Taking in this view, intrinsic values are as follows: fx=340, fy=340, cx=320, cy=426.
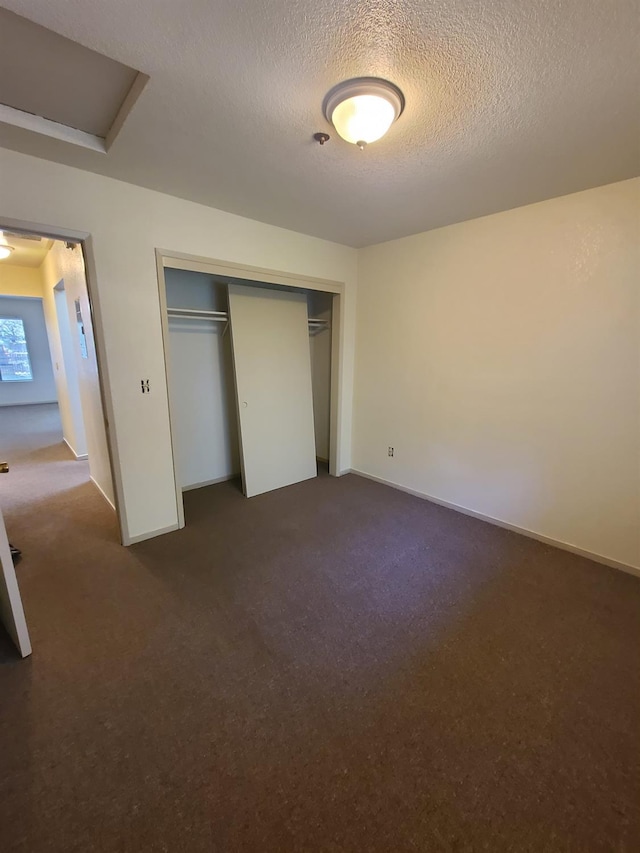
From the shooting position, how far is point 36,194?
1.98 metres

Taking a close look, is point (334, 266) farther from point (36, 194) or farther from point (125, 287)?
point (36, 194)

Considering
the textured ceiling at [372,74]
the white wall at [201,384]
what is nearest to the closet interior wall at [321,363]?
the white wall at [201,384]

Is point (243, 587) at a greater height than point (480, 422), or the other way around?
point (480, 422)

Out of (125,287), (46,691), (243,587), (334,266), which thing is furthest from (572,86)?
(46,691)

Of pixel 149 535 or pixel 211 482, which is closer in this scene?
pixel 149 535

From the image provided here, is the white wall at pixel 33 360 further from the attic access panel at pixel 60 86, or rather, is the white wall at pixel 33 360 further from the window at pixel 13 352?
the attic access panel at pixel 60 86

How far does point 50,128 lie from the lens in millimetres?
1735

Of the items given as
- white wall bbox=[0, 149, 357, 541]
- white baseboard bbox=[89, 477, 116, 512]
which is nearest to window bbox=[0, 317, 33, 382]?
white baseboard bbox=[89, 477, 116, 512]

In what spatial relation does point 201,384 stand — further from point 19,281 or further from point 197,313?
point 19,281

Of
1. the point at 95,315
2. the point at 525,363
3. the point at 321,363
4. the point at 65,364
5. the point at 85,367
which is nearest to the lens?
the point at 95,315

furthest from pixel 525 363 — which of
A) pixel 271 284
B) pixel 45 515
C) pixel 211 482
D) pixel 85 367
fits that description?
pixel 45 515

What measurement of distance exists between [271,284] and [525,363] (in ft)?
8.33

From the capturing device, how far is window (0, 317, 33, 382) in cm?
768

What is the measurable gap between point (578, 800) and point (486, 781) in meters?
0.30
